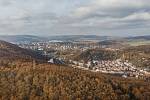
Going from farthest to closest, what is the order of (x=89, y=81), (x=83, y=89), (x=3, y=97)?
(x=89, y=81) < (x=83, y=89) < (x=3, y=97)

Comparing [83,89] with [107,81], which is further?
[107,81]

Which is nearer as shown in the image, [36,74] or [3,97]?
[3,97]

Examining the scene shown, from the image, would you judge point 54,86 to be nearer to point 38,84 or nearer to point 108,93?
point 38,84

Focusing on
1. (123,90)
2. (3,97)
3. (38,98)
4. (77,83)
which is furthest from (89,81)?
(3,97)

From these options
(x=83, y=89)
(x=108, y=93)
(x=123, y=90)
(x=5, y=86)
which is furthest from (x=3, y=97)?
(x=123, y=90)

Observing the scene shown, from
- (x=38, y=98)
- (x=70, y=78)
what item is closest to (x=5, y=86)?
(x=38, y=98)

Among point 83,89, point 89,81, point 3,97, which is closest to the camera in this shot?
point 3,97

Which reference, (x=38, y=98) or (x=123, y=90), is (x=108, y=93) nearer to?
(x=123, y=90)

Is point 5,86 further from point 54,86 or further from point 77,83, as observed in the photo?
point 77,83
